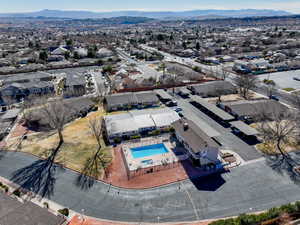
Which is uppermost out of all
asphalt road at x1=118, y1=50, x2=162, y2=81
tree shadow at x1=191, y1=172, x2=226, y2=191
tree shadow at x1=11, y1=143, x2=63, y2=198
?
asphalt road at x1=118, y1=50, x2=162, y2=81

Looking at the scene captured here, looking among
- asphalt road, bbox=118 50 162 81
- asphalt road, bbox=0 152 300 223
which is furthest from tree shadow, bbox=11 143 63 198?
asphalt road, bbox=118 50 162 81

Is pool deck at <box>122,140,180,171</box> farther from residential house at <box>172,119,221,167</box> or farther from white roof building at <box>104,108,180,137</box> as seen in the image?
white roof building at <box>104,108,180,137</box>

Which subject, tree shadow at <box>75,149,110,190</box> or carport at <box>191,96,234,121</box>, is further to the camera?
carport at <box>191,96,234,121</box>

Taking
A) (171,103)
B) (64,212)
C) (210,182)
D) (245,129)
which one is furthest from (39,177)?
(245,129)

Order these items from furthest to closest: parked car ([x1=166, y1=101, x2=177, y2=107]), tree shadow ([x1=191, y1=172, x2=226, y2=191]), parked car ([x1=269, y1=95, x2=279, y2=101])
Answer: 1. parked car ([x1=269, y1=95, x2=279, y2=101])
2. parked car ([x1=166, y1=101, x2=177, y2=107])
3. tree shadow ([x1=191, y1=172, x2=226, y2=191])

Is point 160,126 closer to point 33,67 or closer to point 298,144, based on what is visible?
point 298,144

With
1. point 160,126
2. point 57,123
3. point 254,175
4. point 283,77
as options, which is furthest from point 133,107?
point 283,77
